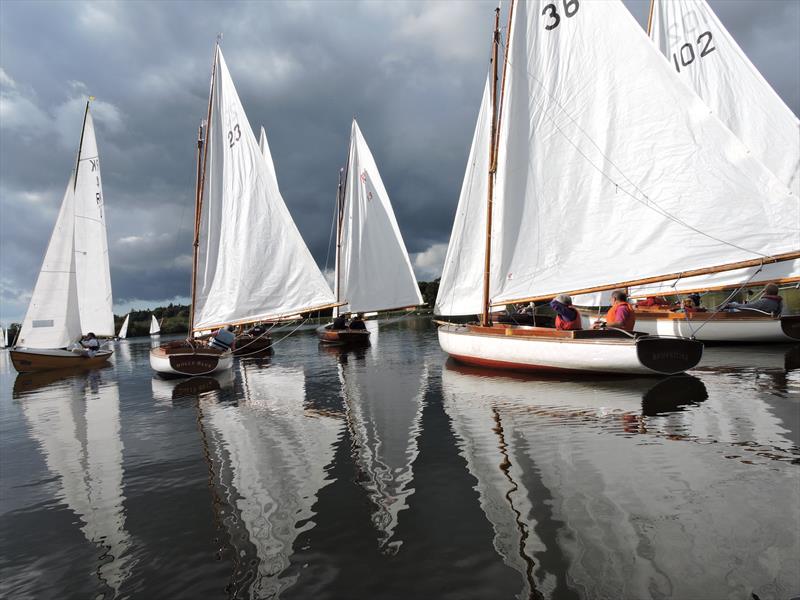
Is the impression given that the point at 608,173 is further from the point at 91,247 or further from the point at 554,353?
the point at 91,247

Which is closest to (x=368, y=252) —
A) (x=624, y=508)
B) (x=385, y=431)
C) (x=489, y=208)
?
(x=489, y=208)

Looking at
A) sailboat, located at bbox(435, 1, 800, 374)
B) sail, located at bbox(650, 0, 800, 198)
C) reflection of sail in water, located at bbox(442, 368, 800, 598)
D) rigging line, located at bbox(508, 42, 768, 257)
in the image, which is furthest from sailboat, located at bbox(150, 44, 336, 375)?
sail, located at bbox(650, 0, 800, 198)

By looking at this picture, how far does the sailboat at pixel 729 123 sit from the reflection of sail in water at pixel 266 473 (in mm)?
15705

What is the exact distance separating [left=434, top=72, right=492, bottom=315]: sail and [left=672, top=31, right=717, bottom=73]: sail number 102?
12178 millimetres

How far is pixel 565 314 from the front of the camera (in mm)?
14031

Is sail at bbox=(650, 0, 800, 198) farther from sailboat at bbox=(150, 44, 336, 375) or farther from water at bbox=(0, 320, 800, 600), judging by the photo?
sailboat at bbox=(150, 44, 336, 375)

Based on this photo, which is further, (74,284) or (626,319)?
(74,284)

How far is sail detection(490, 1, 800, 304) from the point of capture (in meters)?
12.1

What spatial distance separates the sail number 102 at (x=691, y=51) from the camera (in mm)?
23047

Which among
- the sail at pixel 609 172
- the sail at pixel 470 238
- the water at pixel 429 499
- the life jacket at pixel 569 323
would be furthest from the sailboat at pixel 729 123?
the water at pixel 429 499

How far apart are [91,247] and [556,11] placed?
34.4m

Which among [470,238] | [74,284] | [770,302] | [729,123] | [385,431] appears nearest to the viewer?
[385,431]

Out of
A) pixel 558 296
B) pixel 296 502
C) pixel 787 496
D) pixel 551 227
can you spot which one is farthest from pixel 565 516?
pixel 551 227

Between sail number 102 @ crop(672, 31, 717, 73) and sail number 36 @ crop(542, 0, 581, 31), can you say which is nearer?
sail number 36 @ crop(542, 0, 581, 31)
